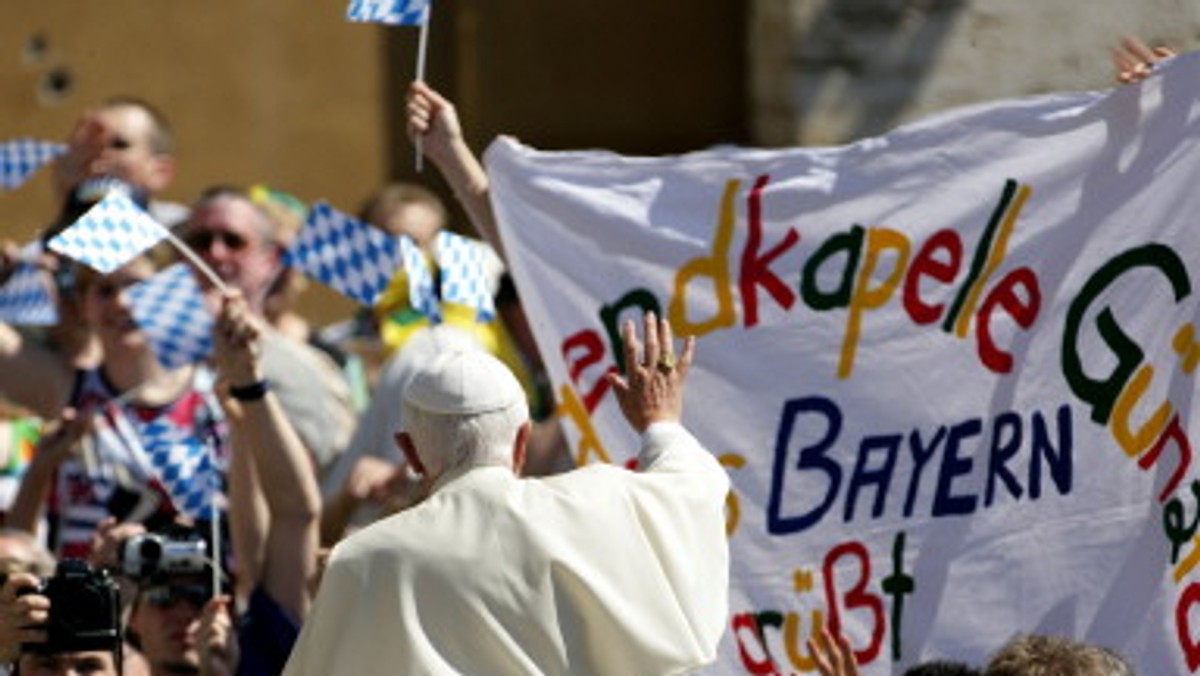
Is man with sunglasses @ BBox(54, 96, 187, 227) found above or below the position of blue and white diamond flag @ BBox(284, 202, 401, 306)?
below

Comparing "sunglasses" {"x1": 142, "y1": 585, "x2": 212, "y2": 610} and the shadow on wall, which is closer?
"sunglasses" {"x1": 142, "y1": 585, "x2": 212, "y2": 610}

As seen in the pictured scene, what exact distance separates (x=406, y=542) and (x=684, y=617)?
1.53 feet

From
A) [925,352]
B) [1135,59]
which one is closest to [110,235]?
[925,352]

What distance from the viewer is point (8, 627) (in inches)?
288

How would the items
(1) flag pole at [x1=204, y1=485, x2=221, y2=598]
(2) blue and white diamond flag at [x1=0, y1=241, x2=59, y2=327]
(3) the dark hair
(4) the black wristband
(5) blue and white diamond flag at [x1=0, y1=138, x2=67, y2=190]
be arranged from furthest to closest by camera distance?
(5) blue and white diamond flag at [x1=0, y1=138, x2=67, y2=190]
(2) blue and white diamond flag at [x1=0, y1=241, x2=59, y2=327]
(4) the black wristband
(1) flag pole at [x1=204, y1=485, x2=221, y2=598]
(3) the dark hair

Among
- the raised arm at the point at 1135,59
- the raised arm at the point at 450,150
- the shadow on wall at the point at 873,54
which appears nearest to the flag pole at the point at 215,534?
the raised arm at the point at 450,150

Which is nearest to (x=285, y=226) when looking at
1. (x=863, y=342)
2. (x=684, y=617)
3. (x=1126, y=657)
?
(x=863, y=342)

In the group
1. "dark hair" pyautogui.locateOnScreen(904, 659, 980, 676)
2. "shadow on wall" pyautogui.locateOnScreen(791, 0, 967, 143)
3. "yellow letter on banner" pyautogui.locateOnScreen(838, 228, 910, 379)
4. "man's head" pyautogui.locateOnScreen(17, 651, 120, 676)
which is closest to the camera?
"dark hair" pyautogui.locateOnScreen(904, 659, 980, 676)

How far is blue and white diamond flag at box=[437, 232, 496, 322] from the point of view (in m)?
8.23

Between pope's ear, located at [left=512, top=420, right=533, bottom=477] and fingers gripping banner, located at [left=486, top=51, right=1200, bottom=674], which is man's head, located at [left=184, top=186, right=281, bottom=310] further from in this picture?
pope's ear, located at [left=512, top=420, right=533, bottom=477]

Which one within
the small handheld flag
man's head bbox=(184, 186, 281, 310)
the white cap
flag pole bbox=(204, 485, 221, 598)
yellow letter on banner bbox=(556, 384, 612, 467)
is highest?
the small handheld flag

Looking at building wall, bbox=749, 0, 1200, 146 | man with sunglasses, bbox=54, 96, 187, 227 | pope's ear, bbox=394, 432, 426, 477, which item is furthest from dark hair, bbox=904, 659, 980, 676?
building wall, bbox=749, 0, 1200, 146

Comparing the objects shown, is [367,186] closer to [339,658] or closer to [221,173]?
[221,173]

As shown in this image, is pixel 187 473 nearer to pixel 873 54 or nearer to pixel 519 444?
pixel 519 444
